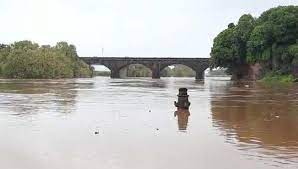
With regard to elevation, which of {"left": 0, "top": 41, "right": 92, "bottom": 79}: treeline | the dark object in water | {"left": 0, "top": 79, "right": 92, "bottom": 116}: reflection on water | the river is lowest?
the river

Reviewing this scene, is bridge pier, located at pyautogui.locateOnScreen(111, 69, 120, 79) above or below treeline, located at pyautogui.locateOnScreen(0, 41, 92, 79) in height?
below

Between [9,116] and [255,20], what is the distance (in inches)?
3394

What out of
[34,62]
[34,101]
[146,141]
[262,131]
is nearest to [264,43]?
[34,62]

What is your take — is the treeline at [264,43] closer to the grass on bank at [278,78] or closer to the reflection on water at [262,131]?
the grass on bank at [278,78]

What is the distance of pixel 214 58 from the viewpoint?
336 feet

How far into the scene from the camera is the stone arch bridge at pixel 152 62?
14788 cm

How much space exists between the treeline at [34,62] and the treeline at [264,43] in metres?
39.7

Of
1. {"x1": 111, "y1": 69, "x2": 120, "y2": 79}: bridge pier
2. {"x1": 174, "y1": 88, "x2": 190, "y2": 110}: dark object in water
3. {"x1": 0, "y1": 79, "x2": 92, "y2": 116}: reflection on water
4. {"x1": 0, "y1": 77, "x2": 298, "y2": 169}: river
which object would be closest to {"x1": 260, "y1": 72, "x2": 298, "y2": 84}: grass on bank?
{"x1": 0, "y1": 79, "x2": 92, "y2": 116}: reflection on water

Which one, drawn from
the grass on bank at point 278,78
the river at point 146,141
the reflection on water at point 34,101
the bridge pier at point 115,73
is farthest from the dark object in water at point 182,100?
the bridge pier at point 115,73

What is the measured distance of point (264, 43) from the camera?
278 ft

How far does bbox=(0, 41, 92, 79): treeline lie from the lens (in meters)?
117

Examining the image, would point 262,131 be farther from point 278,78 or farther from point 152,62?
point 152,62

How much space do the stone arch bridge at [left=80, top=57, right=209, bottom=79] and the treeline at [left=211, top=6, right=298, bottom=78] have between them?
42.4 m

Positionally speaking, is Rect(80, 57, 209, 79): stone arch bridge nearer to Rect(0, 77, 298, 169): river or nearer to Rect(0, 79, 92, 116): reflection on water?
Rect(0, 79, 92, 116): reflection on water
